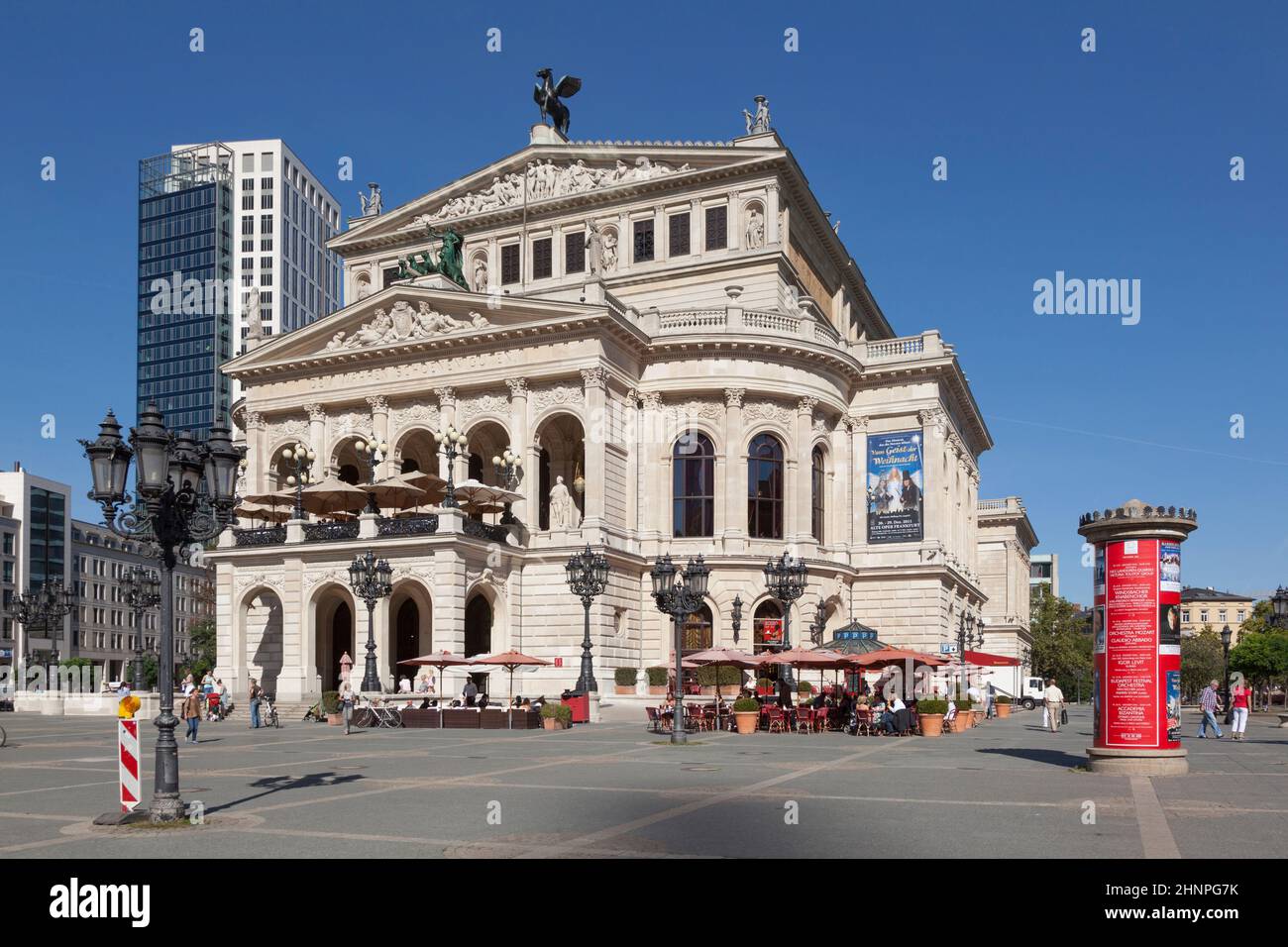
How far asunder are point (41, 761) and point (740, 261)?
1643 inches

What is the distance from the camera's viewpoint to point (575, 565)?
39719 millimetres

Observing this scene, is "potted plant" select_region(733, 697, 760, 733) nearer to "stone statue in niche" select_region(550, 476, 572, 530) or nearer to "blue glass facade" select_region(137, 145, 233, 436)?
"stone statue in niche" select_region(550, 476, 572, 530)

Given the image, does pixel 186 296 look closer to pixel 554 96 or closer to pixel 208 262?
pixel 208 262

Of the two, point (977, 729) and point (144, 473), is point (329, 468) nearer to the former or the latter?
point (977, 729)

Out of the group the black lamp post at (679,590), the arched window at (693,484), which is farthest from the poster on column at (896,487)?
the black lamp post at (679,590)

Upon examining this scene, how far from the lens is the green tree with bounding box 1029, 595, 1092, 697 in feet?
338

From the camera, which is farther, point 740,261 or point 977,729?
point 740,261

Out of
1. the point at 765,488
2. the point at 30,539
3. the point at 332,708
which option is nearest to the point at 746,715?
the point at 332,708

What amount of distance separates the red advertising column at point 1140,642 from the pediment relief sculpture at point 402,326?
3624 centimetres

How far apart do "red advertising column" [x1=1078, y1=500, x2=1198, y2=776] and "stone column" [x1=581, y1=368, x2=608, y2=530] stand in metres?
31.0

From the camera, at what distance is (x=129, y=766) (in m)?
14.7
